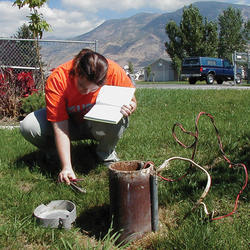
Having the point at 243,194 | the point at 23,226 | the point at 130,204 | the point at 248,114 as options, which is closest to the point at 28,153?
the point at 23,226

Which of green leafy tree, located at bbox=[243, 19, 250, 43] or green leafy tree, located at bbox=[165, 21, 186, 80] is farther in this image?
green leafy tree, located at bbox=[243, 19, 250, 43]

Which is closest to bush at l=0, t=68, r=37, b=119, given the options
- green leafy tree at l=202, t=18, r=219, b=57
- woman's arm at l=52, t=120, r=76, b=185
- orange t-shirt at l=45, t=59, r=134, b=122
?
orange t-shirt at l=45, t=59, r=134, b=122

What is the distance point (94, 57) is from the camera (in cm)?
236

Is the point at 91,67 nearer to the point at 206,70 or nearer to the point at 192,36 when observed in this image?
the point at 206,70

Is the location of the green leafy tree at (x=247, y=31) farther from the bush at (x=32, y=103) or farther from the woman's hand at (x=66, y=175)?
the woman's hand at (x=66, y=175)

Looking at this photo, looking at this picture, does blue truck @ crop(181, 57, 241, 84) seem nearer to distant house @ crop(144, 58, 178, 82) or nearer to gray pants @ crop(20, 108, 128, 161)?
gray pants @ crop(20, 108, 128, 161)

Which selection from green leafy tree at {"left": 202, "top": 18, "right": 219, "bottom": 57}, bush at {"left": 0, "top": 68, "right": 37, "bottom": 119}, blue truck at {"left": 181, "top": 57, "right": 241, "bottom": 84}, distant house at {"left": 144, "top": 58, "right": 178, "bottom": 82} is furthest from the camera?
distant house at {"left": 144, "top": 58, "right": 178, "bottom": 82}

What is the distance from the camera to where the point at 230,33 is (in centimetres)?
5625

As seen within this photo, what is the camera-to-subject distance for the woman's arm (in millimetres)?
2288

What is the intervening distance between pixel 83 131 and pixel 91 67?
37.9 inches

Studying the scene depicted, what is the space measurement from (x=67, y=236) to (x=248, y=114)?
13.5ft

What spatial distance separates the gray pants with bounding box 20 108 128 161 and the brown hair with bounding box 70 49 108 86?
1.92 ft

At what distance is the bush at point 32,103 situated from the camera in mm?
5902

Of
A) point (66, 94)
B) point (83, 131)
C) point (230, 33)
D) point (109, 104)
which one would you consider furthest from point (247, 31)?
point (109, 104)
